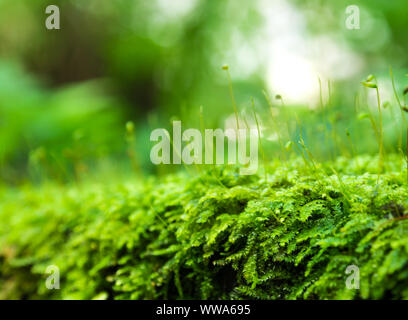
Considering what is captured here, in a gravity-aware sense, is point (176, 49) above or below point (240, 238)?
above

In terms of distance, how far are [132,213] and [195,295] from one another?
0.41 meters

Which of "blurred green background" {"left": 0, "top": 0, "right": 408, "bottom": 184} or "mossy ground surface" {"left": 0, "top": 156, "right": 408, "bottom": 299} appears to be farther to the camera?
"blurred green background" {"left": 0, "top": 0, "right": 408, "bottom": 184}

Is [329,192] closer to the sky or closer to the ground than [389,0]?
closer to the ground

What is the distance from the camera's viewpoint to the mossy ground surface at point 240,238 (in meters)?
0.70

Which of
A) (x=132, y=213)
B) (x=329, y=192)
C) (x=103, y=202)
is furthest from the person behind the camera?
(x=103, y=202)

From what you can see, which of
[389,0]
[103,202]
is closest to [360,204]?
[103,202]

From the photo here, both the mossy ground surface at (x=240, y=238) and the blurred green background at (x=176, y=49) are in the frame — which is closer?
the mossy ground surface at (x=240, y=238)

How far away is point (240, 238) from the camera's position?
884mm

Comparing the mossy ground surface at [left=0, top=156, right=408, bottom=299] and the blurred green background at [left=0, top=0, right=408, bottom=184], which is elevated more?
the blurred green background at [left=0, top=0, right=408, bottom=184]

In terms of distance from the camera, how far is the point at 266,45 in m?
7.49

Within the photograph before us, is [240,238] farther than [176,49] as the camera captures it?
No

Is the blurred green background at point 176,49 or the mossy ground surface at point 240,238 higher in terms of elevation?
the blurred green background at point 176,49

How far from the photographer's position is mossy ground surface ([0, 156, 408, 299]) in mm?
702
